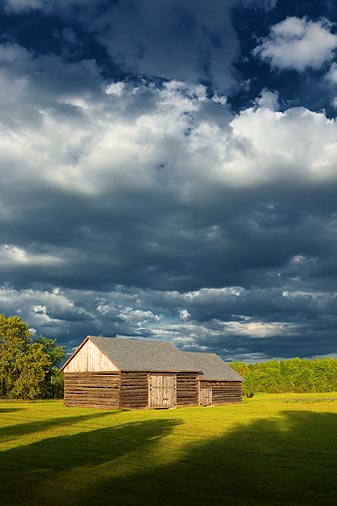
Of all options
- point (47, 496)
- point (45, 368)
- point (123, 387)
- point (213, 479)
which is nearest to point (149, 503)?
point (47, 496)

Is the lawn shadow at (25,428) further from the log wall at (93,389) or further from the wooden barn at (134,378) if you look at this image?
the wooden barn at (134,378)

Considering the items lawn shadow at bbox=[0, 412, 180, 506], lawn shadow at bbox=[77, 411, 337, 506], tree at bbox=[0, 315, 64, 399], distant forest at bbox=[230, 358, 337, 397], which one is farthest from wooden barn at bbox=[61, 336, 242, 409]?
distant forest at bbox=[230, 358, 337, 397]

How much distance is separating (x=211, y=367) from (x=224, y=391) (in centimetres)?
366

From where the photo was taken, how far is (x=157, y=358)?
55562mm

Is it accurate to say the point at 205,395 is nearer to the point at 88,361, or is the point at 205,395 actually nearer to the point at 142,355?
the point at 142,355

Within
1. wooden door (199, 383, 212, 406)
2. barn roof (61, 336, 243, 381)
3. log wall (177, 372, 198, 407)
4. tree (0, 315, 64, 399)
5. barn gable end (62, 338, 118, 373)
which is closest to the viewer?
barn gable end (62, 338, 118, 373)

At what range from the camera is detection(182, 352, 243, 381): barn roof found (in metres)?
59.9

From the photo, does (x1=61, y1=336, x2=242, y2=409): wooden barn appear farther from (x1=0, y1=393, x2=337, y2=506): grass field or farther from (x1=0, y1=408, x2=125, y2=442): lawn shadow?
(x1=0, y1=393, x2=337, y2=506): grass field

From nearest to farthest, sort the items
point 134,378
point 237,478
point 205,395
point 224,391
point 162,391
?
point 237,478
point 134,378
point 162,391
point 205,395
point 224,391

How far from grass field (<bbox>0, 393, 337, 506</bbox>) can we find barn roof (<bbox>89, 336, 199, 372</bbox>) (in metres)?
22.0

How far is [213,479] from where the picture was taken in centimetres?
1462

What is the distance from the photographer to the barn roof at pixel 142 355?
5116 centimetres

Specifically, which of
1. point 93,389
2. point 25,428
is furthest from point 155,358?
point 25,428

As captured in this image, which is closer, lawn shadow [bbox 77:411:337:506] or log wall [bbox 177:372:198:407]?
lawn shadow [bbox 77:411:337:506]
